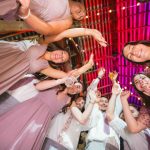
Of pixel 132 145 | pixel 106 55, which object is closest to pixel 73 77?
pixel 132 145

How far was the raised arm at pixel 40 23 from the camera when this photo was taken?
1.58 metres

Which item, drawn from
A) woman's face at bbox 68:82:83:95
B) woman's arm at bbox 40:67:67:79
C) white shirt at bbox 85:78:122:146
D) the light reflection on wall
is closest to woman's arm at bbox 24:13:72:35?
woman's arm at bbox 40:67:67:79

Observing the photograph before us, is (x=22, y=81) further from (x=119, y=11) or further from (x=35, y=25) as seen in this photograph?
(x=119, y=11)

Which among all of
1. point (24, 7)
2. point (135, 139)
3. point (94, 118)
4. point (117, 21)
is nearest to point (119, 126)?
point (135, 139)

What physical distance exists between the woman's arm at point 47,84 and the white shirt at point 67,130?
0.52m

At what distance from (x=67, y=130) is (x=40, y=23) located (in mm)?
1342

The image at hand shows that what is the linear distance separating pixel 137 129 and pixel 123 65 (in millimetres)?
3107

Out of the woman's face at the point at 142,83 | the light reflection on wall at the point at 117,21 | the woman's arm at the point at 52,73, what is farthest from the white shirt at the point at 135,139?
the light reflection on wall at the point at 117,21

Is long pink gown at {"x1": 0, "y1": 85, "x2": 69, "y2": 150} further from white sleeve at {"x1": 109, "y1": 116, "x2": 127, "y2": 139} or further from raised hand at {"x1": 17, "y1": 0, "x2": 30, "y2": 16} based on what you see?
raised hand at {"x1": 17, "y1": 0, "x2": 30, "y2": 16}

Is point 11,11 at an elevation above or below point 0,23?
above

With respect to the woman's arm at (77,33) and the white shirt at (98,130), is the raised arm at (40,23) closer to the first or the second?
the woman's arm at (77,33)

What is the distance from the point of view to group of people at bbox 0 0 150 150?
1.78 meters

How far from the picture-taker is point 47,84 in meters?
2.21

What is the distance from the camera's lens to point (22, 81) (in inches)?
91.3
